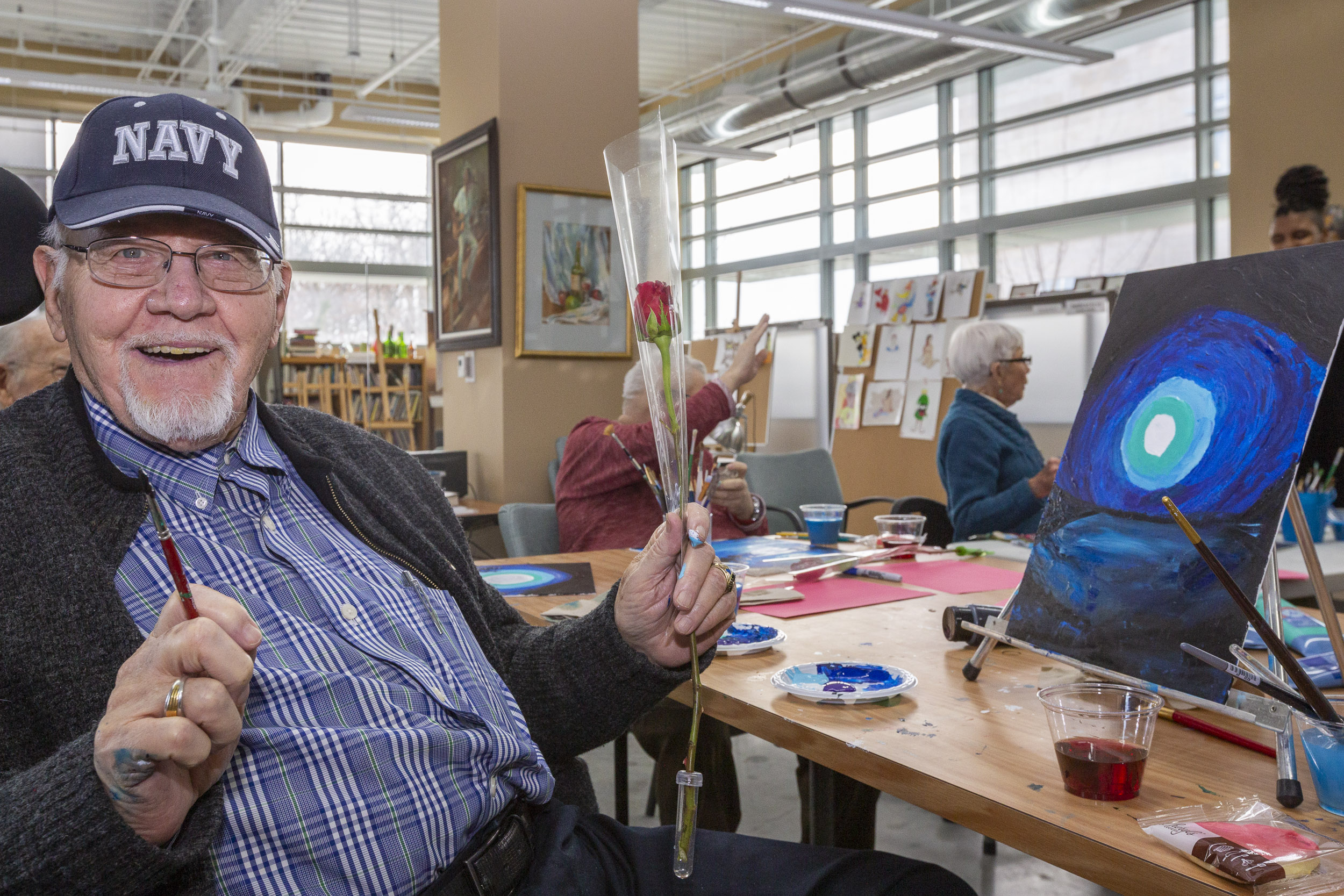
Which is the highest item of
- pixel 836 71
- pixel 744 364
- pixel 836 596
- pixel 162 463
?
pixel 836 71

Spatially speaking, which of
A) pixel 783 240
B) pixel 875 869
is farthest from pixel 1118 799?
pixel 783 240

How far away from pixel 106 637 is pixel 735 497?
198 cm

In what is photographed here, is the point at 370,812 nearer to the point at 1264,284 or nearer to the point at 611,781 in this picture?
the point at 1264,284

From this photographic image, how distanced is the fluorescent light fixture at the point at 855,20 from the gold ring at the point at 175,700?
5.55 metres

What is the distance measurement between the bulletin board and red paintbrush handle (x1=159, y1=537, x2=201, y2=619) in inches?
208

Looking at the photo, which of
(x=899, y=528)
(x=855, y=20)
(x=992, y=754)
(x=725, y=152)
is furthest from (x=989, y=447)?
(x=725, y=152)

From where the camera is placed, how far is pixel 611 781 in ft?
10.4

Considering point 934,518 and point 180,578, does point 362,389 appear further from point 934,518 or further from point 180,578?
point 180,578

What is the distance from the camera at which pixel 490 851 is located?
1100mm

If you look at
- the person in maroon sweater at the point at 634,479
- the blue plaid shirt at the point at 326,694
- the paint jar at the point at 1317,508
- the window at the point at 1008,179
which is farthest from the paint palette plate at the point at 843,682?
the window at the point at 1008,179

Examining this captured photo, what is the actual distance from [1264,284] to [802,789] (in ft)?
4.87

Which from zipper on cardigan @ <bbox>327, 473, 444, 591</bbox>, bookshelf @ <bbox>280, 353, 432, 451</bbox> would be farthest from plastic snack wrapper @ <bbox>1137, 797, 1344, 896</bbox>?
bookshelf @ <bbox>280, 353, 432, 451</bbox>

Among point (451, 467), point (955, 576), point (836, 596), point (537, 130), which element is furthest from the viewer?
point (451, 467)

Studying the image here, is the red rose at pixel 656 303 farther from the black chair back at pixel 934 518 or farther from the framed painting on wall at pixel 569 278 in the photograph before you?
the framed painting on wall at pixel 569 278
